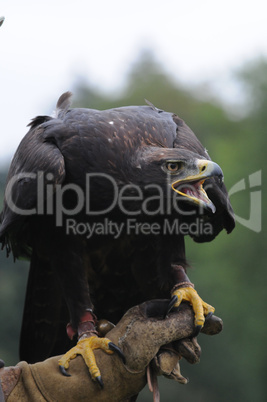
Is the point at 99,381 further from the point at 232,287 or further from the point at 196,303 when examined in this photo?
the point at 232,287

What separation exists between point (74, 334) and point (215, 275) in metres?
16.2

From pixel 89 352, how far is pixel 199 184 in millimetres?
1296

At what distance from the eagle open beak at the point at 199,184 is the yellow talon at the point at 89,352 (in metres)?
1.07

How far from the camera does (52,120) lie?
207 inches

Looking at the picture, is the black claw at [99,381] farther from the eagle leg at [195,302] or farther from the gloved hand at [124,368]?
the eagle leg at [195,302]

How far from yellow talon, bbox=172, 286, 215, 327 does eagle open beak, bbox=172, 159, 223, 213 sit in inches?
27.3

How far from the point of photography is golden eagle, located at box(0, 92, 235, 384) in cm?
475

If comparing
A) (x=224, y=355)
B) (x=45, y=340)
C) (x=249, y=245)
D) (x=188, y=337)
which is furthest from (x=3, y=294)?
(x=188, y=337)

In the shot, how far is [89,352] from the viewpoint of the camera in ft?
15.1

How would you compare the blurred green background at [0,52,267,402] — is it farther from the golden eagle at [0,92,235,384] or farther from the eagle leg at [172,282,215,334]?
the eagle leg at [172,282,215,334]

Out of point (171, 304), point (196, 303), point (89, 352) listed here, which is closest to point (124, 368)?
point (89, 352)

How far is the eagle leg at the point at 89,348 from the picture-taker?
446 centimetres

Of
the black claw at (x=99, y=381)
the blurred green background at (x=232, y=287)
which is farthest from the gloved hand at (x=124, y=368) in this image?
the blurred green background at (x=232, y=287)

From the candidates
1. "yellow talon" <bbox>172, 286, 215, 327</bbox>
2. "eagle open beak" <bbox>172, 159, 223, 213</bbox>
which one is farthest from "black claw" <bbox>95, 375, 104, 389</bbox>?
"eagle open beak" <bbox>172, 159, 223, 213</bbox>
